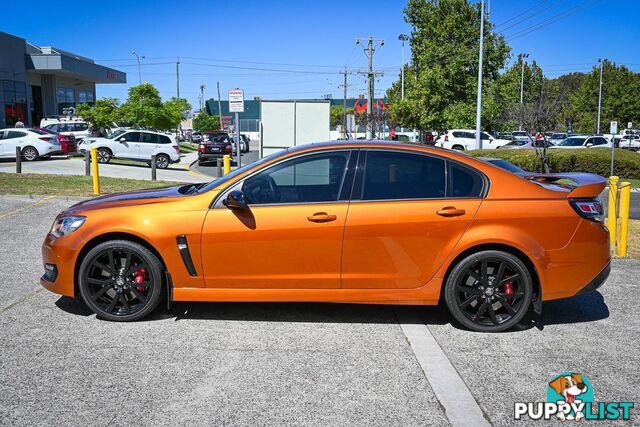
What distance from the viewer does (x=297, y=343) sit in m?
4.93

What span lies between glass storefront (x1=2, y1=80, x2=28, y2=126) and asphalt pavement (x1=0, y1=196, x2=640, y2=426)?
4307 centimetres

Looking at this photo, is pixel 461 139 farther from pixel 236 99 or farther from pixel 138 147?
pixel 236 99

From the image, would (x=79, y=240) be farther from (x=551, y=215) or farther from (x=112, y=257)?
(x=551, y=215)

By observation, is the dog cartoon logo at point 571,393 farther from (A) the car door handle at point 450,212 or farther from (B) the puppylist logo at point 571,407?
(A) the car door handle at point 450,212

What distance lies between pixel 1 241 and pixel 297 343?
590 cm

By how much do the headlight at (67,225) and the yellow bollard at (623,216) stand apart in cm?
666

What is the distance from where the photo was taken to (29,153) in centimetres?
2672

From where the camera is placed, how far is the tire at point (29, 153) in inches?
1049

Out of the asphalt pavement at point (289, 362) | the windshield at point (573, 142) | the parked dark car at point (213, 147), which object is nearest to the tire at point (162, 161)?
the parked dark car at point (213, 147)

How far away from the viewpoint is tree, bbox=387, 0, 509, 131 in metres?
46.9

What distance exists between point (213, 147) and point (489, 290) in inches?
1121

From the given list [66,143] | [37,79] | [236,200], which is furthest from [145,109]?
[236,200]

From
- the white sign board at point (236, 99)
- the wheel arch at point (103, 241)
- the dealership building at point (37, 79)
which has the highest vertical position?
the dealership building at point (37, 79)

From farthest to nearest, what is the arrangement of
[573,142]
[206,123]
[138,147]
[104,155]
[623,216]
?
[206,123] → [573,142] → [104,155] → [138,147] → [623,216]
